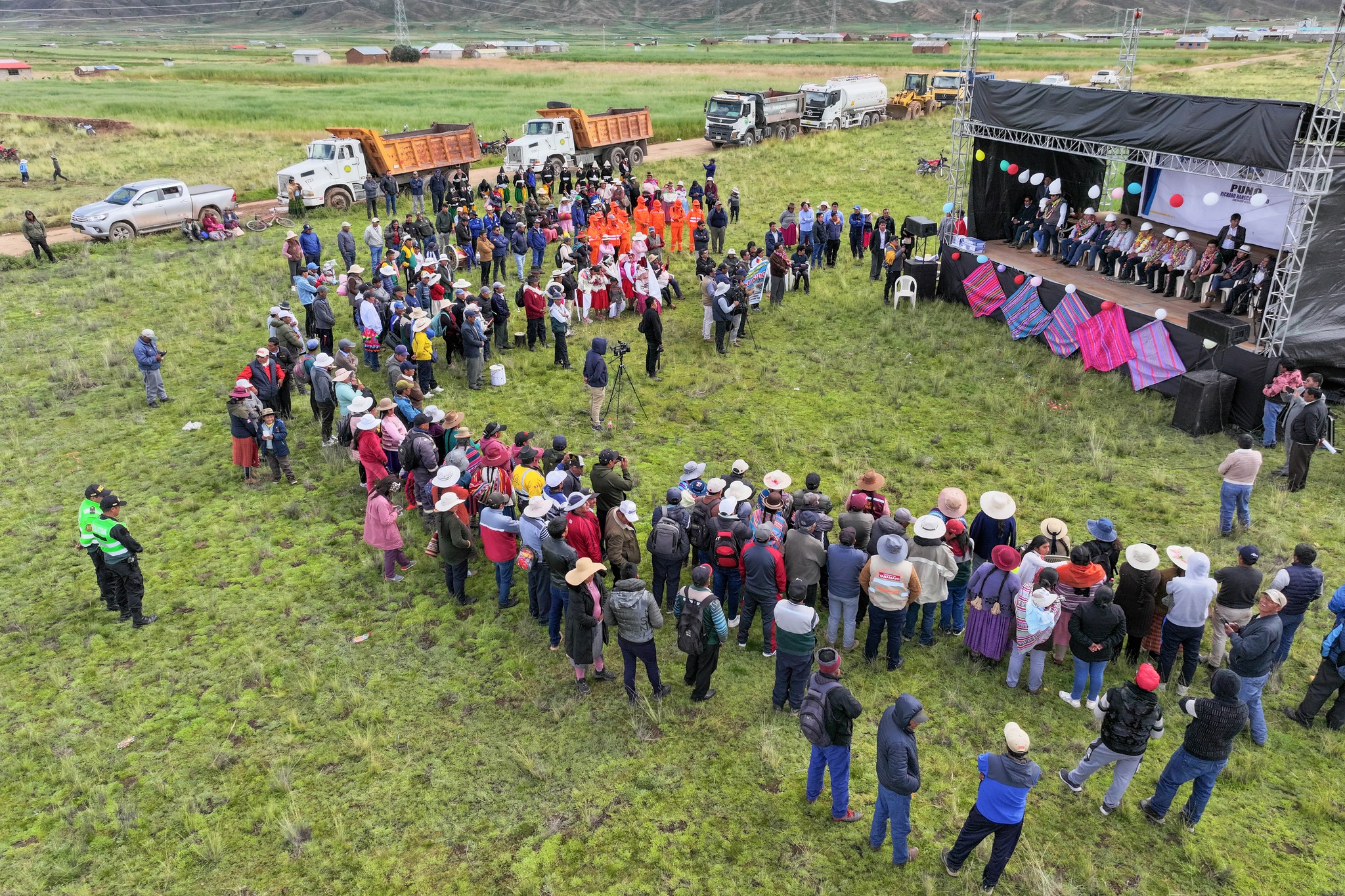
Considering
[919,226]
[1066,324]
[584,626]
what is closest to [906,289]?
[919,226]

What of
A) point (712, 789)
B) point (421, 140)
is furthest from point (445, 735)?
point (421, 140)

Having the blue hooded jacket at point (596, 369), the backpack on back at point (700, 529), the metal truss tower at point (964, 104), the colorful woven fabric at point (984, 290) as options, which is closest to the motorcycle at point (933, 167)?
the metal truss tower at point (964, 104)

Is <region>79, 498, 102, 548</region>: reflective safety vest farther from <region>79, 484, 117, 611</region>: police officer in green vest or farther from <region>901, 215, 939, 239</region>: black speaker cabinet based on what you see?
<region>901, 215, 939, 239</region>: black speaker cabinet

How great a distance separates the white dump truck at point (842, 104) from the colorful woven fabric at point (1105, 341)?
99.9 feet

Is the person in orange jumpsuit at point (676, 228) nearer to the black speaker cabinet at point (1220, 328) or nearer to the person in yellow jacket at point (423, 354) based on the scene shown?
the person in yellow jacket at point (423, 354)

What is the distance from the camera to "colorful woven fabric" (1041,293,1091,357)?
16312 millimetres

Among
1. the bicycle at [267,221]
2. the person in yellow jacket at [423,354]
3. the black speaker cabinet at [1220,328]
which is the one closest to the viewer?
the black speaker cabinet at [1220,328]

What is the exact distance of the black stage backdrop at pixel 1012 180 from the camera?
906 inches

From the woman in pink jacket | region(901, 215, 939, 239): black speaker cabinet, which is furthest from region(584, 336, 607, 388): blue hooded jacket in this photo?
region(901, 215, 939, 239): black speaker cabinet

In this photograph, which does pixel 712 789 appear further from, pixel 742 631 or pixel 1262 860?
pixel 1262 860

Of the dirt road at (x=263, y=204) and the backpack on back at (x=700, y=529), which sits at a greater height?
the dirt road at (x=263, y=204)

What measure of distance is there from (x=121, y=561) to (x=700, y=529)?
264 inches

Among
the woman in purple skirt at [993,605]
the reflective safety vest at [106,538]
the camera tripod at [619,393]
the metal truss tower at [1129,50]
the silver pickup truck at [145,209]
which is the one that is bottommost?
the camera tripod at [619,393]

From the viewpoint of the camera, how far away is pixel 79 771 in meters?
7.58
